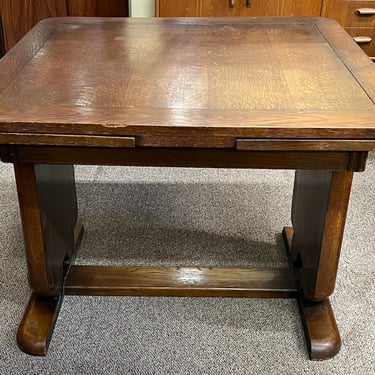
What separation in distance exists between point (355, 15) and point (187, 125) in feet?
5.37

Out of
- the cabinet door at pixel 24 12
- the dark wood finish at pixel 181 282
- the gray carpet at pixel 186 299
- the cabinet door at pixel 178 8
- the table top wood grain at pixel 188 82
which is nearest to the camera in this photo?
the table top wood grain at pixel 188 82

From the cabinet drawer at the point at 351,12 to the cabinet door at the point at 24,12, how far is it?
1455 millimetres

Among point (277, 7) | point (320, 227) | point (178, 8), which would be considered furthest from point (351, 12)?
point (320, 227)

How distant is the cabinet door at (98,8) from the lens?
122 inches

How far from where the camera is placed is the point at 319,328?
1475 millimetres

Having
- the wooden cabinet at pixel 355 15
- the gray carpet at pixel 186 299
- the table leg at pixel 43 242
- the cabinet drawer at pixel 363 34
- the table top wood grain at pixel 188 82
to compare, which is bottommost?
the gray carpet at pixel 186 299

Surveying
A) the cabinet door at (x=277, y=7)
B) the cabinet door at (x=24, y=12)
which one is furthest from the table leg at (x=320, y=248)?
the cabinet door at (x=24, y=12)

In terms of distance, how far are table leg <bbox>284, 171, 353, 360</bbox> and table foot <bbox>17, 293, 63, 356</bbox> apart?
67cm

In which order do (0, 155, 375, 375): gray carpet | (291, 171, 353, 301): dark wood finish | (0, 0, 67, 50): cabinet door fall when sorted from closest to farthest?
(291, 171, 353, 301): dark wood finish, (0, 155, 375, 375): gray carpet, (0, 0, 67, 50): cabinet door

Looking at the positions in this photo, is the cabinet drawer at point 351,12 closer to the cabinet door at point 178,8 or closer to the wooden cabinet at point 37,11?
the cabinet door at point 178,8

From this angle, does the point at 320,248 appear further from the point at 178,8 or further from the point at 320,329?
the point at 178,8

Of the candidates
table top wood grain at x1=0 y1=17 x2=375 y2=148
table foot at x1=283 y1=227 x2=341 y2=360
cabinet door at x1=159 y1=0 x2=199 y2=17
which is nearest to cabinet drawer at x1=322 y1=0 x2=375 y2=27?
cabinet door at x1=159 y1=0 x2=199 y2=17

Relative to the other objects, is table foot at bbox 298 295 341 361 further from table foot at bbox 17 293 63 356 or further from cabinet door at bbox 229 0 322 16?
cabinet door at bbox 229 0 322 16

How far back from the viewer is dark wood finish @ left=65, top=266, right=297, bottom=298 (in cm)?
162
